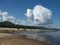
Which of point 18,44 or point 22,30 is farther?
point 22,30

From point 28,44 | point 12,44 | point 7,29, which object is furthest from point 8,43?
point 7,29

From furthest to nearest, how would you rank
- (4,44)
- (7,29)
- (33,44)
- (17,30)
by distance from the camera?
(17,30) < (7,29) < (33,44) < (4,44)

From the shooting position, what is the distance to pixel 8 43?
9383 millimetres

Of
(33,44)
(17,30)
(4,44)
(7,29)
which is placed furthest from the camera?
(17,30)

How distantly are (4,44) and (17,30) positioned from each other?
34.9ft

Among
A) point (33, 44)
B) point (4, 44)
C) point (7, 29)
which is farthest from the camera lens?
point (7, 29)

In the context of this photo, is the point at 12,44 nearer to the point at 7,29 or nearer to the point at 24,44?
the point at 24,44

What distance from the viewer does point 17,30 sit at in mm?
19688

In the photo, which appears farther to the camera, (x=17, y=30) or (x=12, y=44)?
(x=17, y=30)

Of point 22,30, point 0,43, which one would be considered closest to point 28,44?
point 0,43

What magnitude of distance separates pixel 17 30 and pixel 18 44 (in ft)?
34.5

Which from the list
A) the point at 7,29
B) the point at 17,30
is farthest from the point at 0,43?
the point at 17,30

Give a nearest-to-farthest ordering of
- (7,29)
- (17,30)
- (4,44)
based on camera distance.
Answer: (4,44) → (7,29) → (17,30)

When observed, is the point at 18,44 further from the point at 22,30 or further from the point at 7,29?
the point at 22,30
